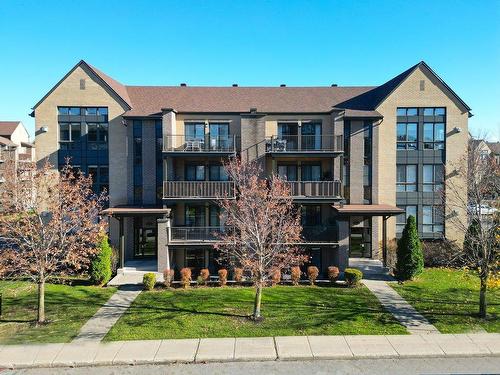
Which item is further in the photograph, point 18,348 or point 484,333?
point 484,333

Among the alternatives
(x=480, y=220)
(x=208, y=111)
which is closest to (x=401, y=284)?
(x=480, y=220)

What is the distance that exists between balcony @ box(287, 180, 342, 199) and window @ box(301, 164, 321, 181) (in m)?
2.14

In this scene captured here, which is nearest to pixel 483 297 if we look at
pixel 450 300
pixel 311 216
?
pixel 450 300

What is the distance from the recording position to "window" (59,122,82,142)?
74.6ft

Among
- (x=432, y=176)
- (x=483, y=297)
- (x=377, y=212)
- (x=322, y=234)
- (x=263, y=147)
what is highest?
(x=263, y=147)

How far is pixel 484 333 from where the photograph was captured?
11.8m

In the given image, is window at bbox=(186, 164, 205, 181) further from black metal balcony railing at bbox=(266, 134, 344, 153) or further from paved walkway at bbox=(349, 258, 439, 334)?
paved walkway at bbox=(349, 258, 439, 334)

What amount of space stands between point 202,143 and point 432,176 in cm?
1624

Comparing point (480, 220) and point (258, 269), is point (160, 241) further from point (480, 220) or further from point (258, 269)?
point (480, 220)

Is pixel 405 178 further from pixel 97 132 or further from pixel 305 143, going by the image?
pixel 97 132

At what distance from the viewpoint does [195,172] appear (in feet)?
73.3

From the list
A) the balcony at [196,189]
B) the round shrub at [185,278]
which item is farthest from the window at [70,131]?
the round shrub at [185,278]

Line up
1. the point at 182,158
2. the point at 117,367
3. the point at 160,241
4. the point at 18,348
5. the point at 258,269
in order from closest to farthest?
the point at 117,367 < the point at 18,348 < the point at 258,269 < the point at 160,241 < the point at 182,158

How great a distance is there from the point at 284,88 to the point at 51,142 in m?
17.3
